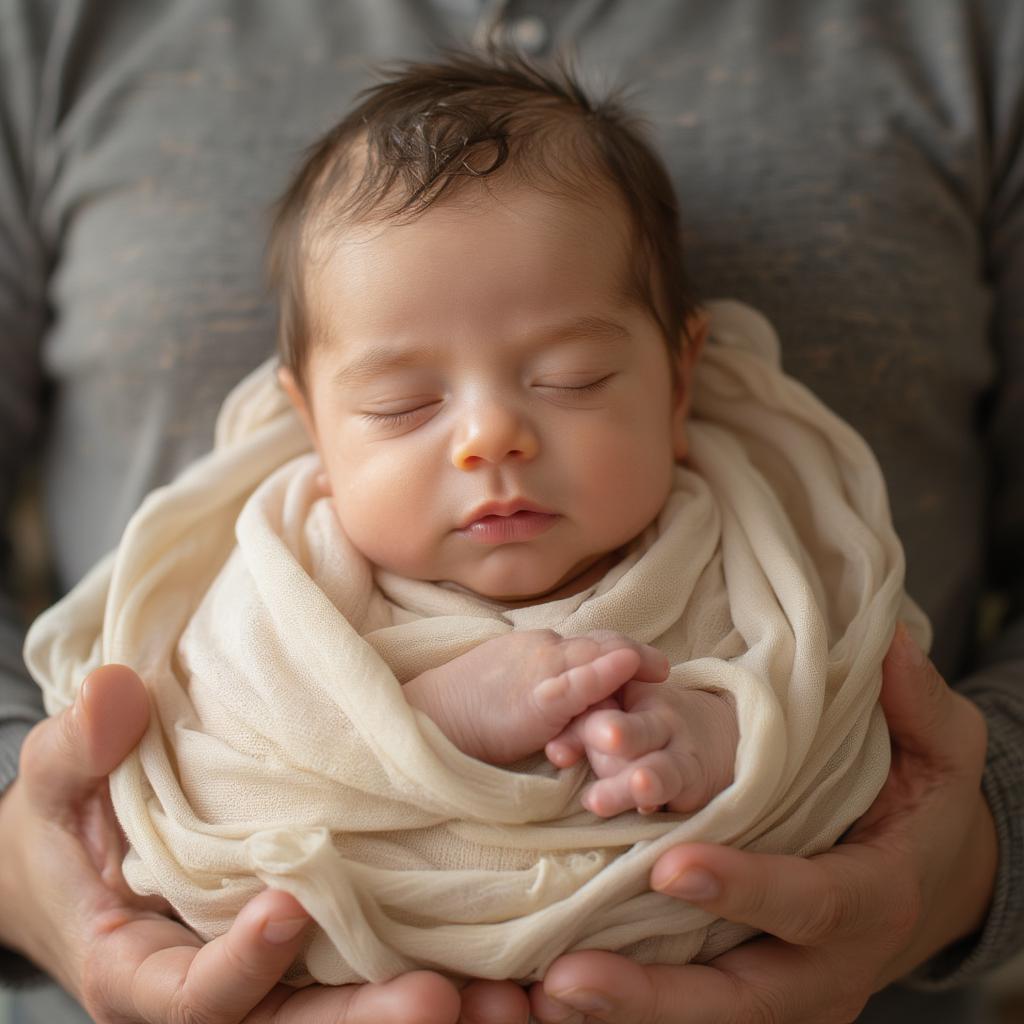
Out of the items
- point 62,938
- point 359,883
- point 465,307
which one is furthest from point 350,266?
point 62,938

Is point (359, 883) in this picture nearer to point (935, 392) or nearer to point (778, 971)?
point (778, 971)

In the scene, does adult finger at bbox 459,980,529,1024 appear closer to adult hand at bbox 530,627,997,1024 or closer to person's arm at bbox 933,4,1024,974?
adult hand at bbox 530,627,997,1024

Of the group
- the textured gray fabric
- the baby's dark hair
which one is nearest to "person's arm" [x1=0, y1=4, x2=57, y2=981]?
the textured gray fabric

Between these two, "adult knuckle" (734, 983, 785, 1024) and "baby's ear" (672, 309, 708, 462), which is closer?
"adult knuckle" (734, 983, 785, 1024)

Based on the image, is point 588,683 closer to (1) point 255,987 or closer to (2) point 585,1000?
(2) point 585,1000

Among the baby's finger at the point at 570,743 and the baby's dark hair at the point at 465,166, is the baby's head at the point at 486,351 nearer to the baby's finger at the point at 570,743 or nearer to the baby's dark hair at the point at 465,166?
the baby's dark hair at the point at 465,166

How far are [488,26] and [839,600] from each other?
800 mm

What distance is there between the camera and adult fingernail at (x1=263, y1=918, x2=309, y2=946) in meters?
0.68

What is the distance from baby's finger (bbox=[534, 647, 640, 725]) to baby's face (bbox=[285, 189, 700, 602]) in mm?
154

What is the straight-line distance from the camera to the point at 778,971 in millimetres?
763

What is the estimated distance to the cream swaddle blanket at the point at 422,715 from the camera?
712mm

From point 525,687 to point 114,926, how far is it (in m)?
0.42

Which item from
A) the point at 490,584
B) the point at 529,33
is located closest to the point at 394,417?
the point at 490,584

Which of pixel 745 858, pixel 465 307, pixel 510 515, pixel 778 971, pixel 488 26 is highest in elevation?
pixel 488 26
